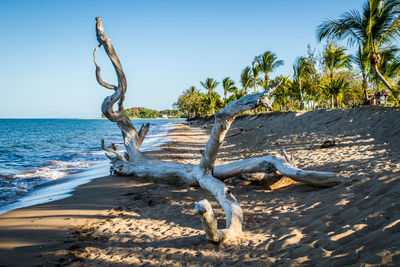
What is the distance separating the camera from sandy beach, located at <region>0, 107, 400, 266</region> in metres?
2.43

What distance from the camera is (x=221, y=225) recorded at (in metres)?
3.58

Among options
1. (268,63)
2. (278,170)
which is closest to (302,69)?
(268,63)

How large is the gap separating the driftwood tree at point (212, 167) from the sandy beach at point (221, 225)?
23 centimetres

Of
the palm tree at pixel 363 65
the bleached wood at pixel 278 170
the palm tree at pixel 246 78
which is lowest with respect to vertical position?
the bleached wood at pixel 278 170

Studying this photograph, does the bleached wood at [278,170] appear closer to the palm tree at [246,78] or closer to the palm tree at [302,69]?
the palm tree at [302,69]

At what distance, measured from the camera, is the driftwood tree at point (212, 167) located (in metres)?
3.18

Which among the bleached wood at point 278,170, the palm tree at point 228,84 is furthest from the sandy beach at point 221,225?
the palm tree at point 228,84

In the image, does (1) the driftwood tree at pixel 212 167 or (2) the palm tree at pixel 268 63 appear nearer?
(1) the driftwood tree at pixel 212 167

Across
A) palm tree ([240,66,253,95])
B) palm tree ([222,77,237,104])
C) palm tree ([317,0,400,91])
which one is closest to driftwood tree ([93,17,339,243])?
palm tree ([317,0,400,91])

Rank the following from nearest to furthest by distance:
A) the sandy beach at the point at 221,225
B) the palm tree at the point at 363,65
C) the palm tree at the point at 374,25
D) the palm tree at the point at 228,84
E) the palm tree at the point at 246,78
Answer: the sandy beach at the point at 221,225
the palm tree at the point at 374,25
the palm tree at the point at 363,65
the palm tree at the point at 246,78
the palm tree at the point at 228,84

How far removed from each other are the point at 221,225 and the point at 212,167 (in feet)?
5.57

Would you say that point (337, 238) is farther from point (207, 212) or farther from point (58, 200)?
point (58, 200)

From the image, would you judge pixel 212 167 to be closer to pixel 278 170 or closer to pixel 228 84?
pixel 278 170

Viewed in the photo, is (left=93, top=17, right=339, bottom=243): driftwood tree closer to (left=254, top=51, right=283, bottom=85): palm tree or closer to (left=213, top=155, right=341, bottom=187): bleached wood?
(left=213, top=155, right=341, bottom=187): bleached wood
